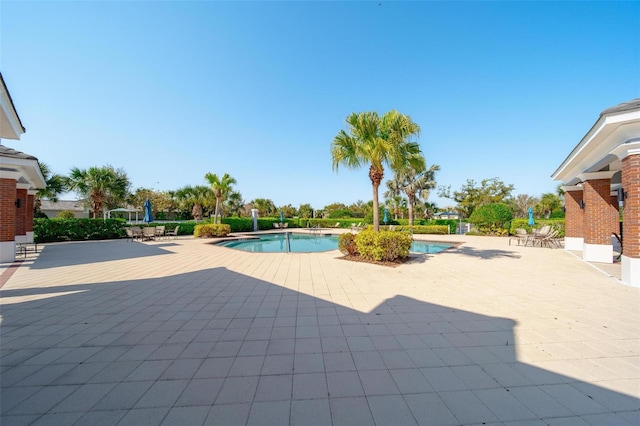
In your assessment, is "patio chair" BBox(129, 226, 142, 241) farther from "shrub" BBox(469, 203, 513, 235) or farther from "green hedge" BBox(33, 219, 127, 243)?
"shrub" BBox(469, 203, 513, 235)

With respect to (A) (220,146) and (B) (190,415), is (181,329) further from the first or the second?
(A) (220,146)

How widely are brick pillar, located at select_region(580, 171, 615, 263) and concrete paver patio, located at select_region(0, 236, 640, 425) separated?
11.7 ft

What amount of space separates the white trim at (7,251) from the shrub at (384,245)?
11.8 m

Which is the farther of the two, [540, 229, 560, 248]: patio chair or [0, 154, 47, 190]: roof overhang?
[540, 229, 560, 248]: patio chair

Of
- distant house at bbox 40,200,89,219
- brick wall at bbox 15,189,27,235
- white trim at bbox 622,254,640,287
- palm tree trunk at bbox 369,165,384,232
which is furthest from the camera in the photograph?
distant house at bbox 40,200,89,219

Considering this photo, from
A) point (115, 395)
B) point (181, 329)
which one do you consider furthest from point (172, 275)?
point (115, 395)

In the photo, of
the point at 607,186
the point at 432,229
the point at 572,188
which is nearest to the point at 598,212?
Result: the point at 607,186

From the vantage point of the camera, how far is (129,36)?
295 inches

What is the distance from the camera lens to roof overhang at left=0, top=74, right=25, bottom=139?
150 inches

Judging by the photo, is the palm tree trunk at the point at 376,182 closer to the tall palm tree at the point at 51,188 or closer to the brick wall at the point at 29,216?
the brick wall at the point at 29,216

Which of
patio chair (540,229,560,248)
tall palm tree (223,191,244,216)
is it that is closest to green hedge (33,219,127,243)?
tall palm tree (223,191,244,216)

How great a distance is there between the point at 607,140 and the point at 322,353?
8412mm

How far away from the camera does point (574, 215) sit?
34.8 feet

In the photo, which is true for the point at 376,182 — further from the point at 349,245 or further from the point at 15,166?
the point at 15,166
